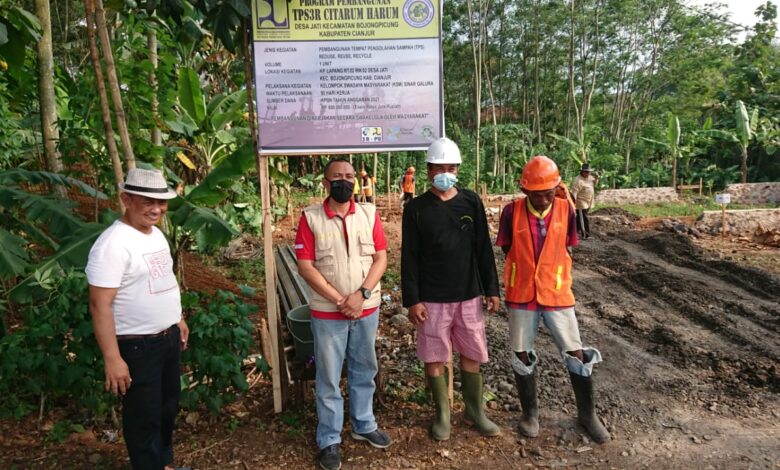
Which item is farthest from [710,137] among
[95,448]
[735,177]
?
[95,448]

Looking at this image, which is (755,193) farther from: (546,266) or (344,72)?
(344,72)

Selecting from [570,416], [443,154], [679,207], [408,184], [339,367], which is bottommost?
[570,416]

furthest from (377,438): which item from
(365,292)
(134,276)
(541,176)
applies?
(541,176)

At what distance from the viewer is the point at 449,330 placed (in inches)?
131

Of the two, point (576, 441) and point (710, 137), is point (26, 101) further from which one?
point (710, 137)

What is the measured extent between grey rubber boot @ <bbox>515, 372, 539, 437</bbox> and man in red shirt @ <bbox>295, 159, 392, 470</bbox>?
3.36 ft

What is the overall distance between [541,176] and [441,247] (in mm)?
750

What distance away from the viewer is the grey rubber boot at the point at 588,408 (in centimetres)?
330

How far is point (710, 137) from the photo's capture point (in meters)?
20.8

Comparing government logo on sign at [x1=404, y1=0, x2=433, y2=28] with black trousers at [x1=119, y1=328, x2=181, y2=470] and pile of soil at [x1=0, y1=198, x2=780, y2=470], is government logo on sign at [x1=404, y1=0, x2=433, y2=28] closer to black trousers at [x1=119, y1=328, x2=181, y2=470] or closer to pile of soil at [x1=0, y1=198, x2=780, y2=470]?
black trousers at [x1=119, y1=328, x2=181, y2=470]

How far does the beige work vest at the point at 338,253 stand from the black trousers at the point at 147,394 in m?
0.84

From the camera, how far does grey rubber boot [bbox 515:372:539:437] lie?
3379 millimetres

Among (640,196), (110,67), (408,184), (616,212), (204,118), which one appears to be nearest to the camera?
(110,67)

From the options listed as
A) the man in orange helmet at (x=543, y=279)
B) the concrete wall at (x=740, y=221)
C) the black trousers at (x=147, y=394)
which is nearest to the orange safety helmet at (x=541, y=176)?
the man in orange helmet at (x=543, y=279)
